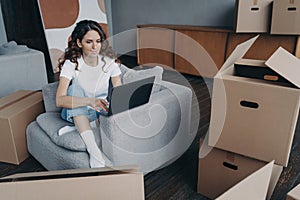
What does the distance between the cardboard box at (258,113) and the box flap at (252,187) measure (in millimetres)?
193

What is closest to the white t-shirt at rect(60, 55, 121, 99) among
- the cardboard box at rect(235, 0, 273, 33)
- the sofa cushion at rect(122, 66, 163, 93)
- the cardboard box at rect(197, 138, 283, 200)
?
the sofa cushion at rect(122, 66, 163, 93)

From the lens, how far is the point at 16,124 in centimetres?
198

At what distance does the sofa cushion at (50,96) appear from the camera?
1928mm

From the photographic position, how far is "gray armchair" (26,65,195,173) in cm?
155

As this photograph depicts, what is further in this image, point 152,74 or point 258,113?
point 152,74

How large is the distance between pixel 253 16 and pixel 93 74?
2.26 metres

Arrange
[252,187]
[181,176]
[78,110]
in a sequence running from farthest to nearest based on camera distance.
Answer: [181,176] < [78,110] < [252,187]

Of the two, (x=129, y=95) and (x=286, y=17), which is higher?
(x=286, y=17)

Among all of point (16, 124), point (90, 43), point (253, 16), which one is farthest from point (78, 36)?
point (253, 16)

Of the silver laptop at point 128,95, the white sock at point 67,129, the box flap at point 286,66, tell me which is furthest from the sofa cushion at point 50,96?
the box flap at point 286,66

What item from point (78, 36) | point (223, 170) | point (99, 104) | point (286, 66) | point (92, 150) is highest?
point (78, 36)

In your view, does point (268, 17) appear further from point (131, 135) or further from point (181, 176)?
point (131, 135)

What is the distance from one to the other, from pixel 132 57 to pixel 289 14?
294 centimetres

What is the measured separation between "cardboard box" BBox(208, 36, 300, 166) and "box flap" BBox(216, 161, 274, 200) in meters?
0.19
